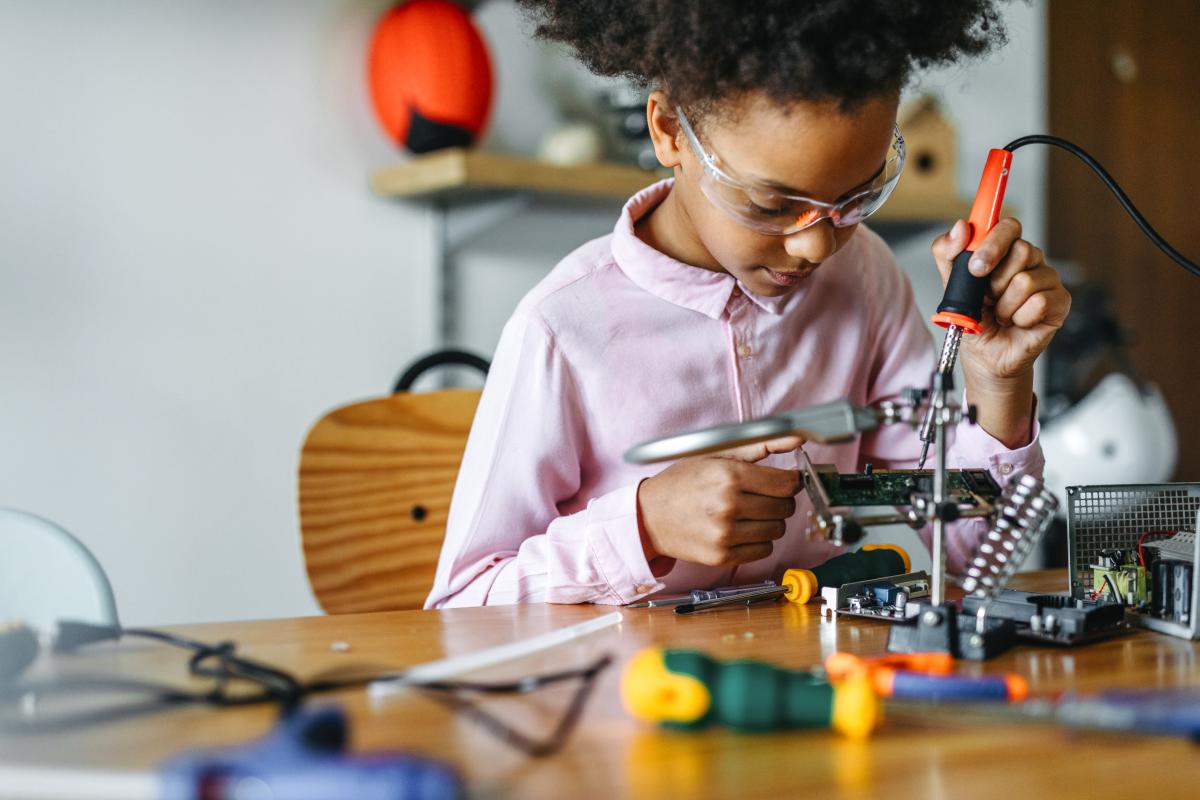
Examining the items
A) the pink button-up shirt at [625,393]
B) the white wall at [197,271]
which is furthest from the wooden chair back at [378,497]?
the white wall at [197,271]

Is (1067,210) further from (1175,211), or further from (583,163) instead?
(583,163)

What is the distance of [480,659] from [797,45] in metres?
0.50

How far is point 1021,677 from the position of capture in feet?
2.21

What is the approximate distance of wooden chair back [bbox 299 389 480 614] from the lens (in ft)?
4.26

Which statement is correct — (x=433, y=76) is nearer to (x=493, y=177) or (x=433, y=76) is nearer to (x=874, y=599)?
(x=493, y=177)


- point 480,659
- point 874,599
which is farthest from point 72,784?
point 874,599

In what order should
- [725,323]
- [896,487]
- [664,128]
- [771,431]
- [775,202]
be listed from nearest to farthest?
[771,431]
[896,487]
[775,202]
[664,128]
[725,323]

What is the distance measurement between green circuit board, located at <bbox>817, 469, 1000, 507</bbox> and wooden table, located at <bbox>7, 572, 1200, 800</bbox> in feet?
0.34

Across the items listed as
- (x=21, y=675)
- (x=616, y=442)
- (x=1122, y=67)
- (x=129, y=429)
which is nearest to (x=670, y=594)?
(x=616, y=442)

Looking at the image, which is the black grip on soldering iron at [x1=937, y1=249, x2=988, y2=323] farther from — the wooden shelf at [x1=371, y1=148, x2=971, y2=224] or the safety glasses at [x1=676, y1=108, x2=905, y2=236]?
the wooden shelf at [x1=371, y1=148, x2=971, y2=224]

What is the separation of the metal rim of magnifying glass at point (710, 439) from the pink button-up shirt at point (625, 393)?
1.05 ft

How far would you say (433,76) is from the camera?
6.57 ft

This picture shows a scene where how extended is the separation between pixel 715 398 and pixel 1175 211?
2811mm

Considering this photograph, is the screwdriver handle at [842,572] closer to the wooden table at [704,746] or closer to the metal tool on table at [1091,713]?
the wooden table at [704,746]
